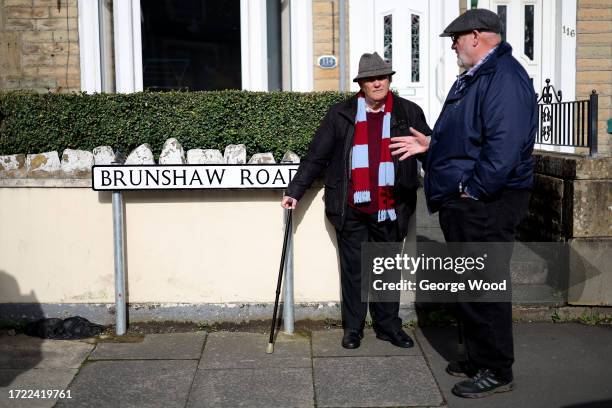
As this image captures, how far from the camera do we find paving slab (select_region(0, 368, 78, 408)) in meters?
4.92

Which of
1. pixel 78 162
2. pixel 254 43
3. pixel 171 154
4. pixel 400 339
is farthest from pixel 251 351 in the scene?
pixel 254 43

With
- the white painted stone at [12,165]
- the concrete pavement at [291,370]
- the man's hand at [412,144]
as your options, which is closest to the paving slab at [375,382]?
the concrete pavement at [291,370]

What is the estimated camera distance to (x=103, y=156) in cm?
618

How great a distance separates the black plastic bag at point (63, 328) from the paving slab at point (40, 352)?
1.9 inches

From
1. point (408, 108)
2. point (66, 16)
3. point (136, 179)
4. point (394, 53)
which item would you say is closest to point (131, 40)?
point (66, 16)

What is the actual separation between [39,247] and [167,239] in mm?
925

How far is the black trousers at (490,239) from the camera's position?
480cm

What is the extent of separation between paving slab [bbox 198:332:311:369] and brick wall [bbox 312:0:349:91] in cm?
396

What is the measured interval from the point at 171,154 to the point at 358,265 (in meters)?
1.56

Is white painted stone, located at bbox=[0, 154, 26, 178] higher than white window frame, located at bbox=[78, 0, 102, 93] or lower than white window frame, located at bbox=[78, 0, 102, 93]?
lower

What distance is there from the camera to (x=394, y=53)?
31.9 ft

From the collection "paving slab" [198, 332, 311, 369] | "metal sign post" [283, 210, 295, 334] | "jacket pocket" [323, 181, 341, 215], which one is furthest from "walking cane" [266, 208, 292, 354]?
"jacket pocket" [323, 181, 341, 215]

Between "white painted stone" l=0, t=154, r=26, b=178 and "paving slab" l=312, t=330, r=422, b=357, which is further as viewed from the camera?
"white painted stone" l=0, t=154, r=26, b=178

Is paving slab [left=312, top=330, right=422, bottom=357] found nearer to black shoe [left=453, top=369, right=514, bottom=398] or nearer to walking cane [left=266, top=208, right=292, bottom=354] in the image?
walking cane [left=266, top=208, right=292, bottom=354]
